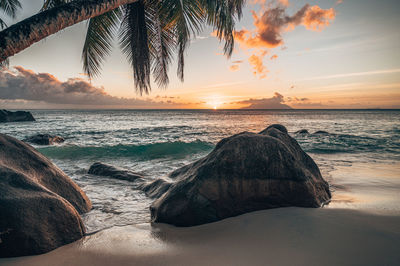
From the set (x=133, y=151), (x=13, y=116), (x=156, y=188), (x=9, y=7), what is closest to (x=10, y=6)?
(x=9, y=7)

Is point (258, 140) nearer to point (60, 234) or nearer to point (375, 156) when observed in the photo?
point (60, 234)

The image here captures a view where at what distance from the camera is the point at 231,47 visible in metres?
5.94

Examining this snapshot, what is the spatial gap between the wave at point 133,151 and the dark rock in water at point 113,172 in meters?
3.47

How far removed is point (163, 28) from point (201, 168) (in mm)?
5062

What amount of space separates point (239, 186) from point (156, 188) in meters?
2.23

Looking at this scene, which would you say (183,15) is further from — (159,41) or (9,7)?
(9,7)

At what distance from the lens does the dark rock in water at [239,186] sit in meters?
2.89

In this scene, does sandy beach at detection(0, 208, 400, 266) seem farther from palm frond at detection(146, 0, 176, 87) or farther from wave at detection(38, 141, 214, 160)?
wave at detection(38, 141, 214, 160)

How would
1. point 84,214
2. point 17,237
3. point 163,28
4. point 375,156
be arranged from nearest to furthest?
point 17,237 < point 84,214 < point 163,28 < point 375,156

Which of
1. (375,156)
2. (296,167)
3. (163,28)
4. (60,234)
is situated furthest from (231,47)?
(375,156)

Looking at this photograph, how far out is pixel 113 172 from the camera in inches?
242

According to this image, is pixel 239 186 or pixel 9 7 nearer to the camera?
pixel 239 186

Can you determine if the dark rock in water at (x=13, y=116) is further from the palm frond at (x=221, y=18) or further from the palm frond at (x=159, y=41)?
the palm frond at (x=221, y=18)

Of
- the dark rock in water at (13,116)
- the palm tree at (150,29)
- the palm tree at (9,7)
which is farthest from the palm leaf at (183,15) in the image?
the dark rock in water at (13,116)
